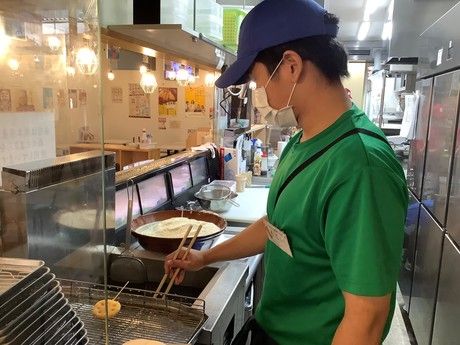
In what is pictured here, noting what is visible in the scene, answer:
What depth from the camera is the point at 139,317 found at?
1.23m

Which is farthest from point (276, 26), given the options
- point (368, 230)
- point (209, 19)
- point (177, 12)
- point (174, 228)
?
Result: point (209, 19)

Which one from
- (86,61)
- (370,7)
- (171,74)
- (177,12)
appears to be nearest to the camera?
(86,61)

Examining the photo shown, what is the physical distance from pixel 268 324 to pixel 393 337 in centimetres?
212

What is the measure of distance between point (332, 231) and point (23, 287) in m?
0.63

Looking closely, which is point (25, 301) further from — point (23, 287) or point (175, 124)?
point (175, 124)

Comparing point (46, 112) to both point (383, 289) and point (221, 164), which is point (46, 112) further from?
point (221, 164)

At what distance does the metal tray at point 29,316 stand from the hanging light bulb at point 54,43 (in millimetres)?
801

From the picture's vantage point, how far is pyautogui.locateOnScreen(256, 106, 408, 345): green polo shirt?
0.88 meters

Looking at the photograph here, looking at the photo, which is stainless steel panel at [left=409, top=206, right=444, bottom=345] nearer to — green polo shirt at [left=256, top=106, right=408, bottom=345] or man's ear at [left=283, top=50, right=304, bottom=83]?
green polo shirt at [left=256, top=106, right=408, bottom=345]

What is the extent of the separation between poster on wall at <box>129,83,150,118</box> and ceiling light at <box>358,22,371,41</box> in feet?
13.1

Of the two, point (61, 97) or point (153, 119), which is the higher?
point (61, 97)

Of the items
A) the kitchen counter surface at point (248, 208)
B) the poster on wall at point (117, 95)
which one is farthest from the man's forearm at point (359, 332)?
the poster on wall at point (117, 95)

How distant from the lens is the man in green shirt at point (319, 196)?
2.91ft

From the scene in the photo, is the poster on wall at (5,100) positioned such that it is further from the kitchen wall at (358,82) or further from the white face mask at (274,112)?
Result: the kitchen wall at (358,82)
